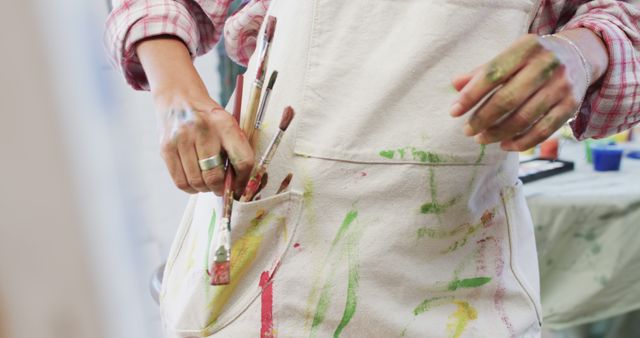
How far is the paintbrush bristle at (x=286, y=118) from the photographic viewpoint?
0.49 meters

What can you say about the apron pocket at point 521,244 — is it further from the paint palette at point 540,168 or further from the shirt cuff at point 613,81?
the paint palette at point 540,168

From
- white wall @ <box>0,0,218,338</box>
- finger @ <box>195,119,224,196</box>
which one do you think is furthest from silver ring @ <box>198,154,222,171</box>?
white wall @ <box>0,0,218,338</box>

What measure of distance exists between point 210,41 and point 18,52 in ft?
0.95

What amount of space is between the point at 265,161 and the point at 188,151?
0.24 ft

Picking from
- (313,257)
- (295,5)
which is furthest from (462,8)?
(313,257)

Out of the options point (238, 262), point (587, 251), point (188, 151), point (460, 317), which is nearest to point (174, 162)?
point (188, 151)

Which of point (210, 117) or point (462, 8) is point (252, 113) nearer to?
point (210, 117)

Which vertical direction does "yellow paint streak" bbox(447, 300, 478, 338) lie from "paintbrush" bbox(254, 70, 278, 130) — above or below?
below

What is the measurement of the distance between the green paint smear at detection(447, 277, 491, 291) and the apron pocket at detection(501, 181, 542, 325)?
4cm

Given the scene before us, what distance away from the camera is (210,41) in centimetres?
64

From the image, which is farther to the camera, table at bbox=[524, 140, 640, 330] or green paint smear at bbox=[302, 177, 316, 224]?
table at bbox=[524, 140, 640, 330]

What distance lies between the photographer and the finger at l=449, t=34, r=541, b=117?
0.38 m

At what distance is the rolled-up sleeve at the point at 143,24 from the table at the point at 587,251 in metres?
1.11

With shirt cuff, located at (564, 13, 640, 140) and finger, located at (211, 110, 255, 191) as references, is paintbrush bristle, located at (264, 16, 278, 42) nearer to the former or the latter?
finger, located at (211, 110, 255, 191)
